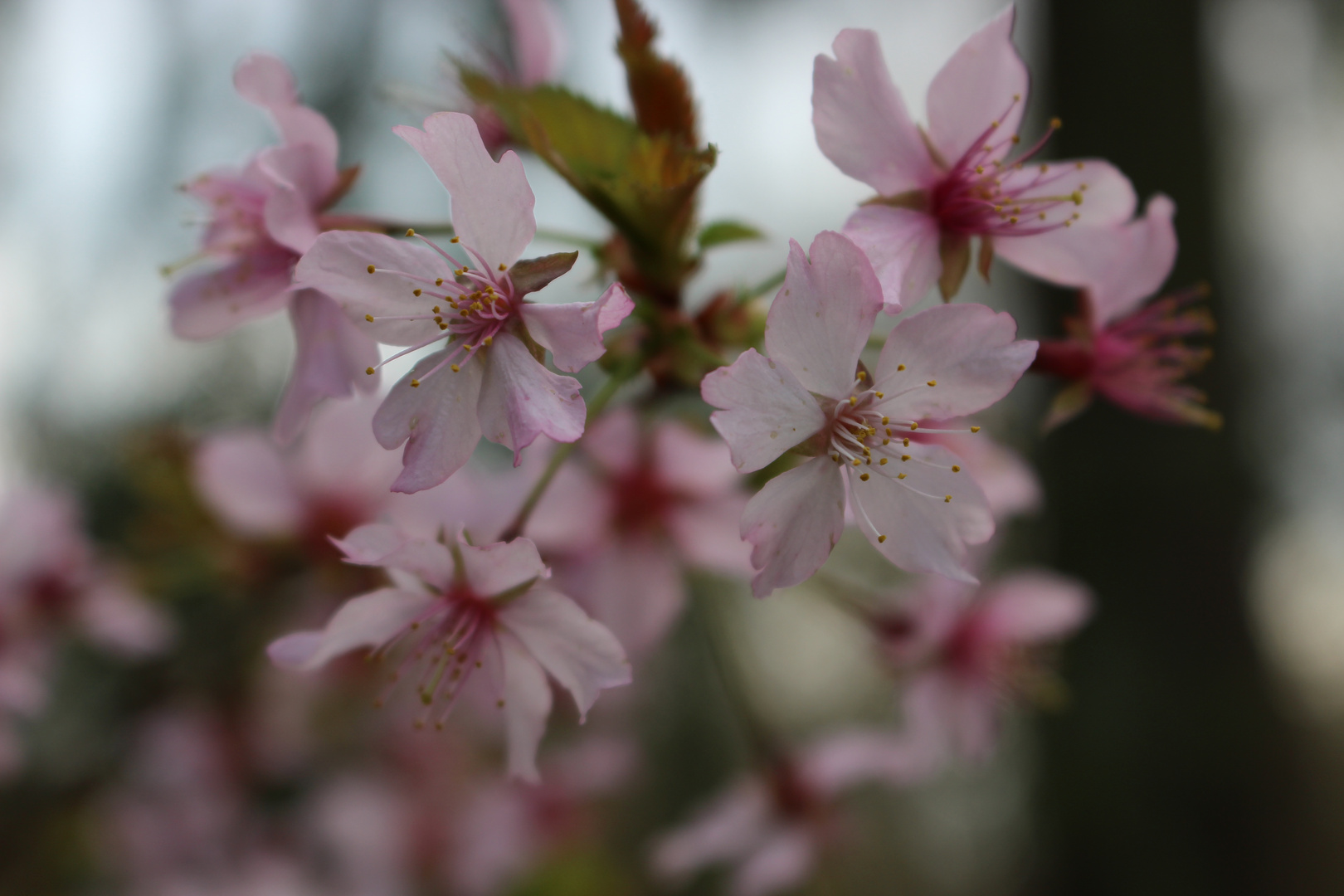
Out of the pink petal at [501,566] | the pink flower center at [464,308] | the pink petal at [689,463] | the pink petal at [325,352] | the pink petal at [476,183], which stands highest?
the pink petal at [476,183]

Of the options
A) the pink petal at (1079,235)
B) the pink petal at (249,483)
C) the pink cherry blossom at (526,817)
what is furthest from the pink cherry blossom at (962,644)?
the pink cherry blossom at (526,817)

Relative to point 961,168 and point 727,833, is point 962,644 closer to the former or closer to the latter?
point 727,833

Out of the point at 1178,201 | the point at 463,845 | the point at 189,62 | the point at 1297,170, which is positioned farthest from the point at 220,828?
the point at 1297,170

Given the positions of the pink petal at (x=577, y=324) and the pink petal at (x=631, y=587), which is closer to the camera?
the pink petal at (x=577, y=324)

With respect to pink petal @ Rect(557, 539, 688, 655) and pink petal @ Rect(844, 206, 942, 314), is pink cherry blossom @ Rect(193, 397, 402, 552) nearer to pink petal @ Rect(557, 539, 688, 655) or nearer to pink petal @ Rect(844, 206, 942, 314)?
pink petal @ Rect(557, 539, 688, 655)

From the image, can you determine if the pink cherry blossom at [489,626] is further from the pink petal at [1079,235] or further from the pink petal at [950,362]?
the pink petal at [1079,235]

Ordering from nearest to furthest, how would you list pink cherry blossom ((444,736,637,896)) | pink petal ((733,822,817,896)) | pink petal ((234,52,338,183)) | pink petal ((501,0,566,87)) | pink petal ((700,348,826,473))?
pink petal ((700,348,826,473)) < pink petal ((234,52,338,183)) < pink petal ((501,0,566,87)) < pink petal ((733,822,817,896)) < pink cherry blossom ((444,736,637,896))

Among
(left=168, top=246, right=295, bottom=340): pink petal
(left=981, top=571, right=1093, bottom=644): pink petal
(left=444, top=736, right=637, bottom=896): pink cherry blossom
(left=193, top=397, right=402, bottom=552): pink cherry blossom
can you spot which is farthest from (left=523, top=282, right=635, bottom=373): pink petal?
(left=444, top=736, right=637, bottom=896): pink cherry blossom
